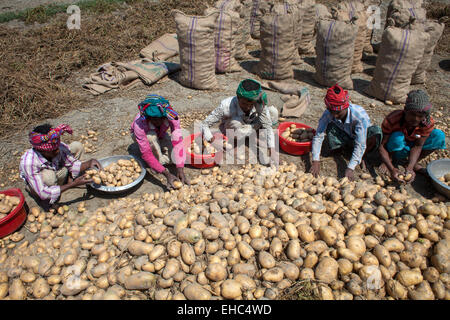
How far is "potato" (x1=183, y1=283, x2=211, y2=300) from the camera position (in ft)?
6.19

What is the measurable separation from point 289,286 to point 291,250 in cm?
27

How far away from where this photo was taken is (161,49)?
684cm

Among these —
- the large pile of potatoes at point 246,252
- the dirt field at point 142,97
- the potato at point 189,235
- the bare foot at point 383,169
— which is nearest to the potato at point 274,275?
the large pile of potatoes at point 246,252

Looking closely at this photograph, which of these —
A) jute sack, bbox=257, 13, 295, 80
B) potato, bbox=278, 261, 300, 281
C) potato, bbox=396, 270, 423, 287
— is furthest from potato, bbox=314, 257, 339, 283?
jute sack, bbox=257, 13, 295, 80

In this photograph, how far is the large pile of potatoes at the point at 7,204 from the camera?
2.88 meters

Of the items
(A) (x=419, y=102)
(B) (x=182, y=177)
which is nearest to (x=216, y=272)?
(B) (x=182, y=177)

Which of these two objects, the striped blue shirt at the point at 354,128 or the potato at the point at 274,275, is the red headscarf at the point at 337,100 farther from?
the potato at the point at 274,275

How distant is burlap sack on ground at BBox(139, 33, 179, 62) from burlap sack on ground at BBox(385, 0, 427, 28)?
488 centimetres

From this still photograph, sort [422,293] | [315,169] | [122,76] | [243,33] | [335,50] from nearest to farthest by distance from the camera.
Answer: [422,293], [315,169], [335,50], [122,76], [243,33]

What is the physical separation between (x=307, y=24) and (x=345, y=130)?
4.42m

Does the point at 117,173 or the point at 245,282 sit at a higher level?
the point at 245,282

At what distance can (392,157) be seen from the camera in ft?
12.6

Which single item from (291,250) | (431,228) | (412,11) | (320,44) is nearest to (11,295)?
(291,250)

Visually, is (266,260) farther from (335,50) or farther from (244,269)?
(335,50)
